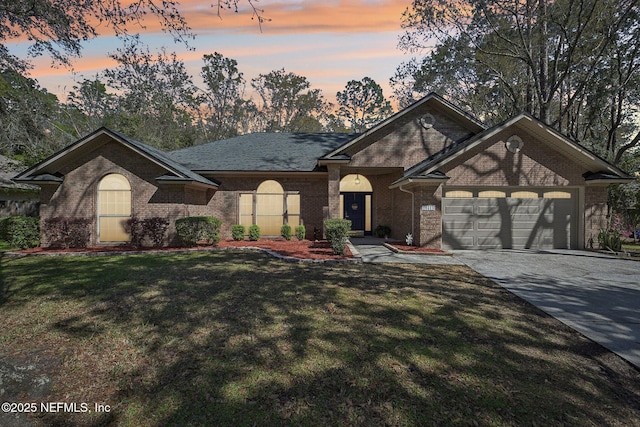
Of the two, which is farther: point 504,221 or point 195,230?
point 504,221

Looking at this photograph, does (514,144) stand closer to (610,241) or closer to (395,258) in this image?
(610,241)

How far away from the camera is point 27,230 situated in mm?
12438

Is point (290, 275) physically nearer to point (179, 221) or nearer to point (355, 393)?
point (355, 393)

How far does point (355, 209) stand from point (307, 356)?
14.4 m

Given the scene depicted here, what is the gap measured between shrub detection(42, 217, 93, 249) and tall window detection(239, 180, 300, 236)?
22.5 feet

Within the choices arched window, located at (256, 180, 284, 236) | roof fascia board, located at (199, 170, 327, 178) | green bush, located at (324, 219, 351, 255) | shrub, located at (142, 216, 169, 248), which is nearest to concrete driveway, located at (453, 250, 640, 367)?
green bush, located at (324, 219, 351, 255)

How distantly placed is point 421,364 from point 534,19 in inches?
945

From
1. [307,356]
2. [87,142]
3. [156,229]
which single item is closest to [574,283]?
[307,356]

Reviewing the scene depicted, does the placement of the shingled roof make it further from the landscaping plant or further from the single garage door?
the single garage door

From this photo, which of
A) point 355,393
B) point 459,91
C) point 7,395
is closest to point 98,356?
point 7,395

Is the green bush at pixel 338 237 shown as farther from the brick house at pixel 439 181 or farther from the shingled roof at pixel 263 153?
the shingled roof at pixel 263 153

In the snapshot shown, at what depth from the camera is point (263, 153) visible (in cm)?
1730

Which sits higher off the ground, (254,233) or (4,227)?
(4,227)

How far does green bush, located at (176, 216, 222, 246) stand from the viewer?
41.8 feet
